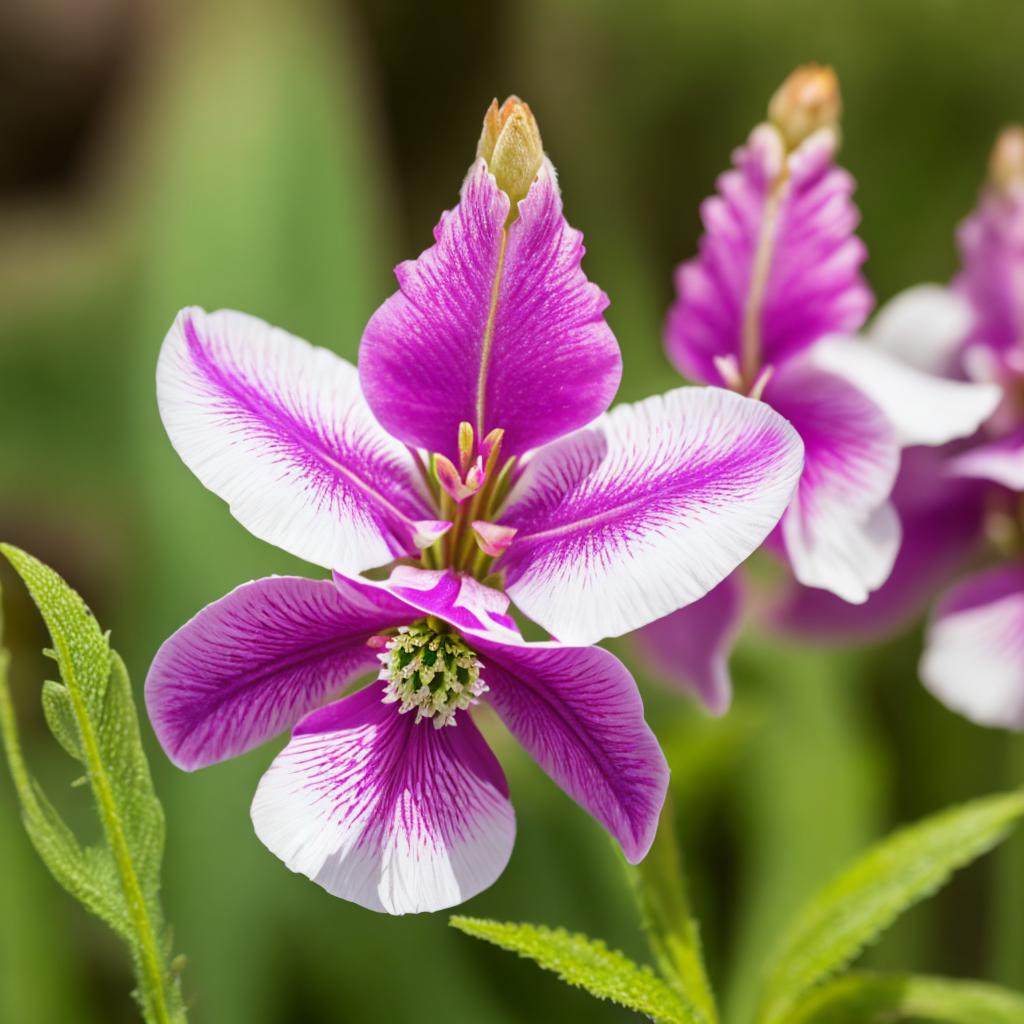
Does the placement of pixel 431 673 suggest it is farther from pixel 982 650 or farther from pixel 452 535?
pixel 982 650

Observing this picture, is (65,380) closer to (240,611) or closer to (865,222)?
(865,222)

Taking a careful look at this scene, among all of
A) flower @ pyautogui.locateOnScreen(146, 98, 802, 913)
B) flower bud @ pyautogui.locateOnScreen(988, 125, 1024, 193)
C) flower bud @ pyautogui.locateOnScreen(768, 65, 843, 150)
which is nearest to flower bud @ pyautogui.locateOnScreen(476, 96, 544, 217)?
flower @ pyautogui.locateOnScreen(146, 98, 802, 913)

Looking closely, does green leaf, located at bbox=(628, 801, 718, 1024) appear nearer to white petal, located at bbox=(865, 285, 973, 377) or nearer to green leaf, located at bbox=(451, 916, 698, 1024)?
green leaf, located at bbox=(451, 916, 698, 1024)

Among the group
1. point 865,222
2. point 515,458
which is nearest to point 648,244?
point 865,222

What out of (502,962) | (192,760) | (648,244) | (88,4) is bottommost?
(502,962)

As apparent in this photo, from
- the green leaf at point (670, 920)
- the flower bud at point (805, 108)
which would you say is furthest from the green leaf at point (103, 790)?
the flower bud at point (805, 108)

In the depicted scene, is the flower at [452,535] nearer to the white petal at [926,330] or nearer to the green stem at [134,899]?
the green stem at [134,899]

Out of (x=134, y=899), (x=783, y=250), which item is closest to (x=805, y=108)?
(x=783, y=250)
